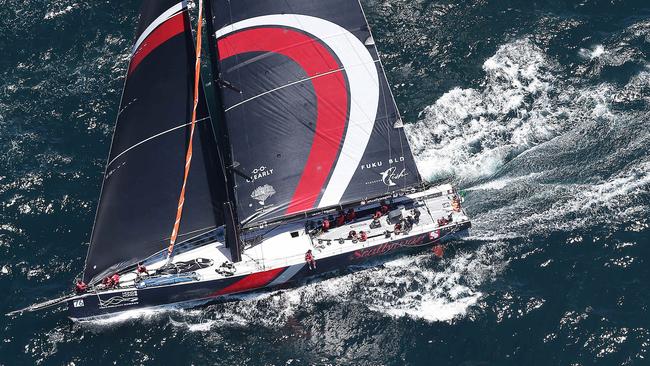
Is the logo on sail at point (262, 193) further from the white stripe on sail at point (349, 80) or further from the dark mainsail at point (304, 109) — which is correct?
the white stripe on sail at point (349, 80)

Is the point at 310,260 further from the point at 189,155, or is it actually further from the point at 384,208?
the point at 189,155

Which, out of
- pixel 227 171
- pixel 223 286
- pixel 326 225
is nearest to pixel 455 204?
pixel 326 225

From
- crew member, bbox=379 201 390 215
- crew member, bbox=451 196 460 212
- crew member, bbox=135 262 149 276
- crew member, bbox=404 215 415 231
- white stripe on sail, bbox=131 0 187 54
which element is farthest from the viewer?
crew member, bbox=379 201 390 215

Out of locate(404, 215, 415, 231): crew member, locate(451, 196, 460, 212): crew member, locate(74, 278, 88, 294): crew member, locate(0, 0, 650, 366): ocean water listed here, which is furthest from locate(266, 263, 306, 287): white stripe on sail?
locate(74, 278, 88, 294): crew member

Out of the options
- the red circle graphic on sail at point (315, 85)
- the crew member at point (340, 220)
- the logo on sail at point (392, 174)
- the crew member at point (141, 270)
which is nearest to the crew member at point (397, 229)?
the logo on sail at point (392, 174)

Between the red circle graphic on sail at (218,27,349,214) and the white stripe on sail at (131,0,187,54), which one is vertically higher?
the white stripe on sail at (131,0,187,54)

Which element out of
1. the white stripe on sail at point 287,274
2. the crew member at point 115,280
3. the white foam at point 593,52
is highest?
the white foam at point 593,52

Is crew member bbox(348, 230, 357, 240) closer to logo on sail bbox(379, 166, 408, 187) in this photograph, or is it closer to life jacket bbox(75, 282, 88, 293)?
logo on sail bbox(379, 166, 408, 187)
